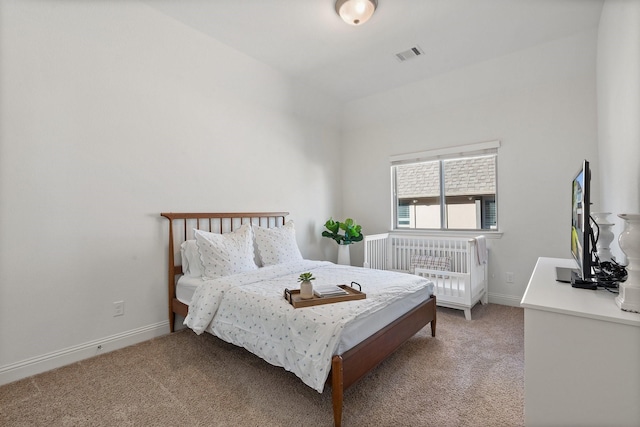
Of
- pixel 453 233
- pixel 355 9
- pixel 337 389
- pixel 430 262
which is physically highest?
pixel 355 9

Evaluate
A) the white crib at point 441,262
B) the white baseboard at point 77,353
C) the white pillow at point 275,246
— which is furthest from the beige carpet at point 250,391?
the white pillow at point 275,246

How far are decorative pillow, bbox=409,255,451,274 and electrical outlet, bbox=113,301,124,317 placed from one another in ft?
9.47

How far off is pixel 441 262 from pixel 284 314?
2.43 m

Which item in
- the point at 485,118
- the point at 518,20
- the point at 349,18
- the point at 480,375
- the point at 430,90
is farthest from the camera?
the point at 430,90

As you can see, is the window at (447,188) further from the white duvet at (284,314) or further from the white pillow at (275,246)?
the white pillow at (275,246)

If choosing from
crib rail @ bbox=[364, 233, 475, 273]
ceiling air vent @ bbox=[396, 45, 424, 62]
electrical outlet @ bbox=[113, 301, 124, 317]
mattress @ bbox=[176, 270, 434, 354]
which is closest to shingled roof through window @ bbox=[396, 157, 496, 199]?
crib rail @ bbox=[364, 233, 475, 273]

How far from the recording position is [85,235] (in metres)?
2.12

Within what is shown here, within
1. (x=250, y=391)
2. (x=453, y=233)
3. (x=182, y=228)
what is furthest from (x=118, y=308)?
(x=453, y=233)

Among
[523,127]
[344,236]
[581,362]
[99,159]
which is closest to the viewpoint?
[581,362]

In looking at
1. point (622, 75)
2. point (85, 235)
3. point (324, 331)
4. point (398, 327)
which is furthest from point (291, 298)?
point (622, 75)

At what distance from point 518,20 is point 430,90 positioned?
3.82 ft

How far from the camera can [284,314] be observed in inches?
65.9

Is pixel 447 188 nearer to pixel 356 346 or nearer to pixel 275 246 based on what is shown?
pixel 275 246

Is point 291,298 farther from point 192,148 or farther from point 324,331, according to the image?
point 192,148
